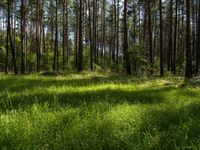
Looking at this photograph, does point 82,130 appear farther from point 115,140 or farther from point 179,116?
point 179,116

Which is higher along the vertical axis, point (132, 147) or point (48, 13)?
point (48, 13)

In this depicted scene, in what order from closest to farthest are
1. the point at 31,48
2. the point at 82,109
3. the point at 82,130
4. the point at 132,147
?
1. the point at 132,147
2. the point at 82,130
3. the point at 82,109
4. the point at 31,48

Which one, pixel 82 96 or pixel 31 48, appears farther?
pixel 31 48

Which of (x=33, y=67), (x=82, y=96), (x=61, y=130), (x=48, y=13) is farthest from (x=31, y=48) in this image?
(x=61, y=130)

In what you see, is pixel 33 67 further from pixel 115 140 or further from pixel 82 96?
pixel 115 140

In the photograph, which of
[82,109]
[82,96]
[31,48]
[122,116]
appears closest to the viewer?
[122,116]

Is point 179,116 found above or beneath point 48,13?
beneath

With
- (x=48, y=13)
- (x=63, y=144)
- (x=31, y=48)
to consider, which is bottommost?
(x=63, y=144)

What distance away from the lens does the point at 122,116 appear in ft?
22.8

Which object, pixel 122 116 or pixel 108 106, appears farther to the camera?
pixel 108 106

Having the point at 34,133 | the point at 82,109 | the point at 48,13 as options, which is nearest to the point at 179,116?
the point at 82,109

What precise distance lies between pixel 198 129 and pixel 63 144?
2390mm

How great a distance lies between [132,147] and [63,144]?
1000 millimetres

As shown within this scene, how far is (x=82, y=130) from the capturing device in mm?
5719
